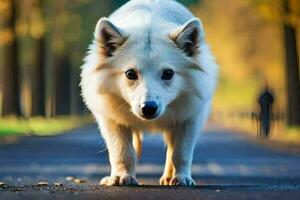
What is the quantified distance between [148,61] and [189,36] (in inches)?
26.8

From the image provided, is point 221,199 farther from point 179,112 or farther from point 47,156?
point 47,156

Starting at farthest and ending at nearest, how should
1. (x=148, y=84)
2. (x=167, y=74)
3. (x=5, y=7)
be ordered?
(x=5, y=7) → (x=167, y=74) → (x=148, y=84)

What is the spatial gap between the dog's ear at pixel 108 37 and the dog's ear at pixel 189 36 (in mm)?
576

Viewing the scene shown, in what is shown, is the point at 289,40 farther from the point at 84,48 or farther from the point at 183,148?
the point at 84,48

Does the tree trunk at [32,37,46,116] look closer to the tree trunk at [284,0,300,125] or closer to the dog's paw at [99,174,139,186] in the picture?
the tree trunk at [284,0,300,125]

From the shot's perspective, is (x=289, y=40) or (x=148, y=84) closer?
(x=148, y=84)

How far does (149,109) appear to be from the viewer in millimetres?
9906

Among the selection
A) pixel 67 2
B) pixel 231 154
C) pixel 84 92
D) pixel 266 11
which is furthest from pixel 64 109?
pixel 84 92

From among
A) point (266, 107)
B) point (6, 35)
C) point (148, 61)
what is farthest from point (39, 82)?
point (148, 61)

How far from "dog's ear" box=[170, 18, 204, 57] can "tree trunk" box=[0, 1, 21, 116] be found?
2871 centimetres

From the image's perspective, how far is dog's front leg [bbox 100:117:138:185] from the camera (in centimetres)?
1102

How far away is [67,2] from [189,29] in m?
38.7

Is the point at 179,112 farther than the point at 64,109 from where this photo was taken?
No

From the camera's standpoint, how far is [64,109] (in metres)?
55.2
